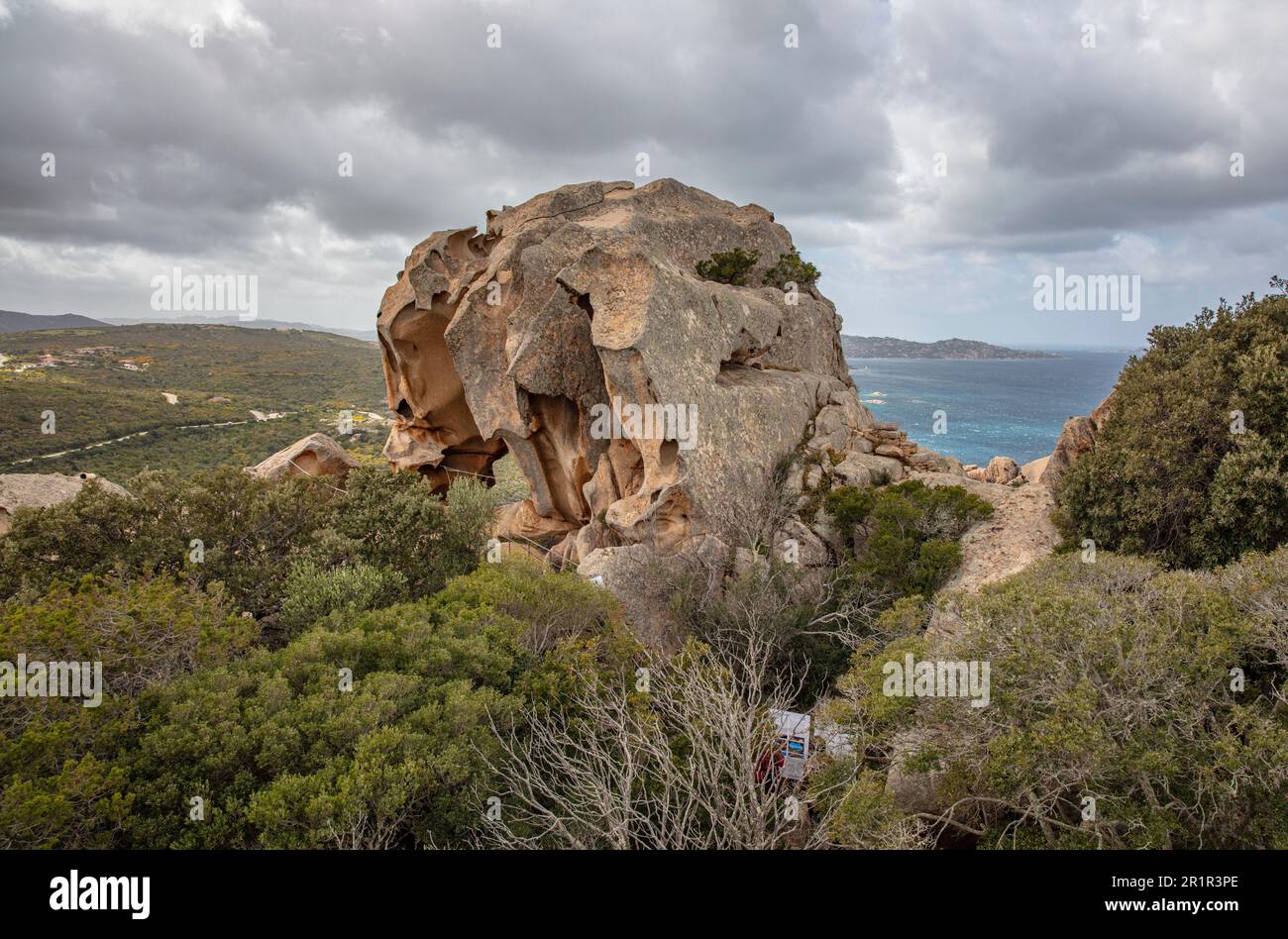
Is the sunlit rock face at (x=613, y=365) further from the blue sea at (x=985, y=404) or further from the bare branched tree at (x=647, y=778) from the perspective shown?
the blue sea at (x=985, y=404)

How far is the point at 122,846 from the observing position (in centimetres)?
644

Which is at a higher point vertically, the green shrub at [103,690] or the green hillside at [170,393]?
the green hillside at [170,393]

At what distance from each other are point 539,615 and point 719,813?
19.3 feet

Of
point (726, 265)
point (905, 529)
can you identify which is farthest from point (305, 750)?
point (726, 265)

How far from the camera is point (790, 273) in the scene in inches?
961

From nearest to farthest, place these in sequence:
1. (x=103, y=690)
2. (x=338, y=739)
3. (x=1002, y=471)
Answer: (x=338, y=739) < (x=103, y=690) < (x=1002, y=471)

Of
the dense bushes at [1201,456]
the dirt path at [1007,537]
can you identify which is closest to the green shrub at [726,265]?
the dirt path at [1007,537]

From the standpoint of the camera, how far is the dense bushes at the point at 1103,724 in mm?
6242

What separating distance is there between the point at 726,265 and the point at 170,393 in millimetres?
62182

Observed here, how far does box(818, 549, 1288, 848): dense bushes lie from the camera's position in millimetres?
6242

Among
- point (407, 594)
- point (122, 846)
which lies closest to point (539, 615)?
point (407, 594)

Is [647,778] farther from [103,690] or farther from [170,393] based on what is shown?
[170,393]

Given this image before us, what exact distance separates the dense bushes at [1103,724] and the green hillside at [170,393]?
16579 mm
